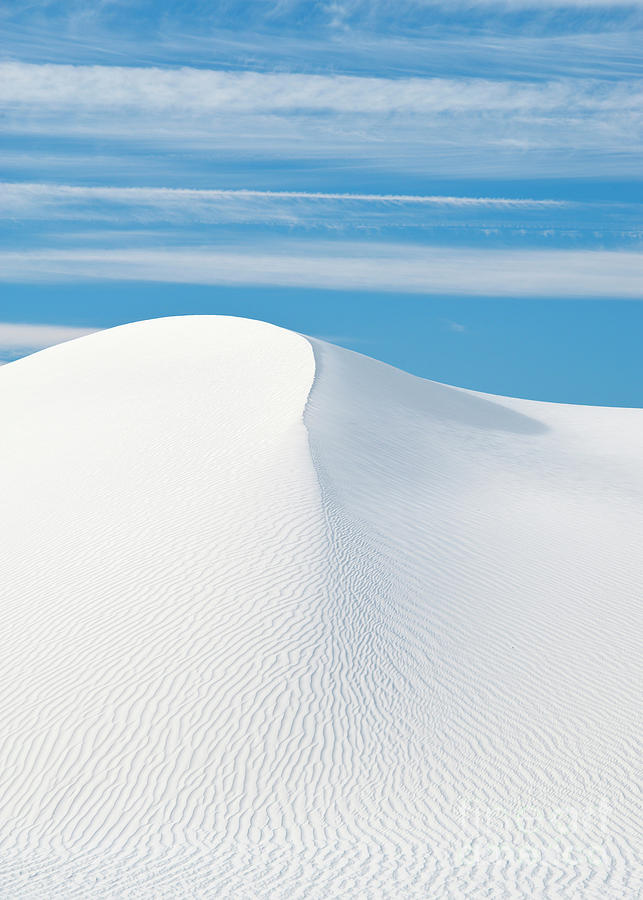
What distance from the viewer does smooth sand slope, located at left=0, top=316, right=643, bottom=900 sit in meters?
8.26

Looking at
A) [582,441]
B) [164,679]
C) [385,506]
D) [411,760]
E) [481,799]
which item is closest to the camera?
[481,799]

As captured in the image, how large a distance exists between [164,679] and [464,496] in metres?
8.40

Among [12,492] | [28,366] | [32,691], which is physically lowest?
[28,366]

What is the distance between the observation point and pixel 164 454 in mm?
18297

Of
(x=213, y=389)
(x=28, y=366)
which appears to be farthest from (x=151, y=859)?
(x=28, y=366)

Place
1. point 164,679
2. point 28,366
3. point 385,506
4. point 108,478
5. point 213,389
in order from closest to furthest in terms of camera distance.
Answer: point 164,679
point 385,506
point 108,478
point 213,389
point 28,366

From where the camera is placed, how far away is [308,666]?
11.0 meters

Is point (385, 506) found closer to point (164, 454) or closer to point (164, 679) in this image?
point (164, 454)

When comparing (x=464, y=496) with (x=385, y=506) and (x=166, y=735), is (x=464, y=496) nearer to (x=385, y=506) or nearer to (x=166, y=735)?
(x=385, y=506)

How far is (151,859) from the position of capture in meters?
8.14

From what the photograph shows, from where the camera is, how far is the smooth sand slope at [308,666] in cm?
826

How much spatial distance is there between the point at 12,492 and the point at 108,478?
177 centimetres

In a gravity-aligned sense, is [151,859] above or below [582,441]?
above

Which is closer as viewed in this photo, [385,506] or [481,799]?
[481,799]
